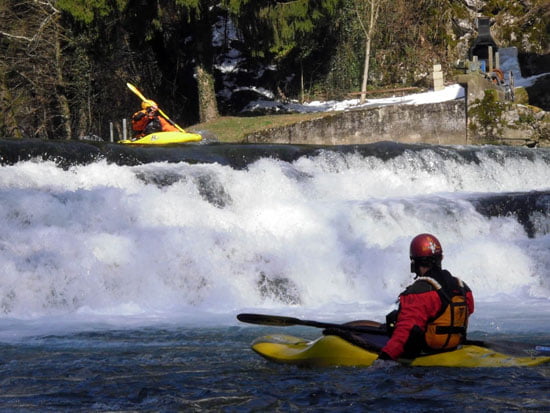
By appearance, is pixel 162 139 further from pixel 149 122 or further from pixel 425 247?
pixel 425 247

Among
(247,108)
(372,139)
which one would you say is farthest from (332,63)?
(372,139)

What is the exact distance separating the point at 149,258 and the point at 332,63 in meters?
18.5

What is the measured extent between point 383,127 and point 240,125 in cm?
361

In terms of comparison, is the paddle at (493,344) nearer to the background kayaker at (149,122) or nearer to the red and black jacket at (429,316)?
the red and black jacket at (429,316)

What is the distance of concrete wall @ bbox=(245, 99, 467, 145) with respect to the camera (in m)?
20.6

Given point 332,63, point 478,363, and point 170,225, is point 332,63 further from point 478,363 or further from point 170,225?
point 478,363

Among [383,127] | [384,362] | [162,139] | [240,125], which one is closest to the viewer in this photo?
[384,362]

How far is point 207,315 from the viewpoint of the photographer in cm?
916

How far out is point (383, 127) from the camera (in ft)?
68.0

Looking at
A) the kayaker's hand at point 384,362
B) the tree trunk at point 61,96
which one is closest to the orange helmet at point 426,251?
the kayaker's hand at point 384,362

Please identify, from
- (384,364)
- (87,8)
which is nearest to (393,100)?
(87,8)

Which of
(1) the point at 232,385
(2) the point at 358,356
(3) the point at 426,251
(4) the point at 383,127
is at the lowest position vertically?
(1) the point at 232,385

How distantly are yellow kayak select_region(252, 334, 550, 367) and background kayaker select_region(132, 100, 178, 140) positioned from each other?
35.5ft

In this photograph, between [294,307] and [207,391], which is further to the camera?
[294,307]
